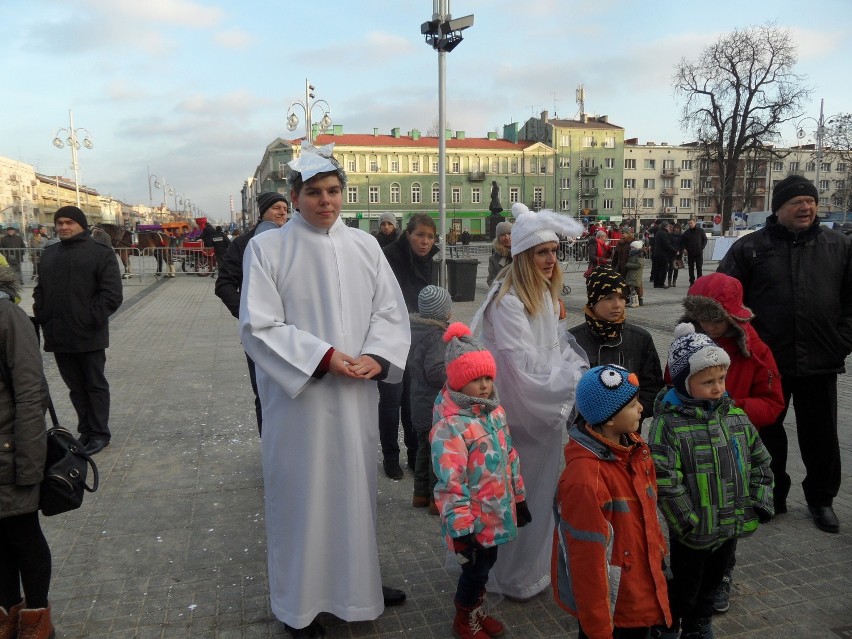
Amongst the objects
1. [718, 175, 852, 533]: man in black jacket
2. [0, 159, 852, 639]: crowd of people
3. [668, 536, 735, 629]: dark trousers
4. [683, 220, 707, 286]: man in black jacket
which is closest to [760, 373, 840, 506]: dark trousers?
[718, 175, 852, 533]: man in black jacket

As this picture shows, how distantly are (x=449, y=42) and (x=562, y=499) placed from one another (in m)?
11.5

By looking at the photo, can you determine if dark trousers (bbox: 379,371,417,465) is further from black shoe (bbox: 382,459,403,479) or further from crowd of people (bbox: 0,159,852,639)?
crowd of people (bbox: 0,159,852,639)

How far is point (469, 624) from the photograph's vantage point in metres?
2.82

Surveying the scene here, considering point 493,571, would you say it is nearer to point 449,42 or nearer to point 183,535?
point 183,535

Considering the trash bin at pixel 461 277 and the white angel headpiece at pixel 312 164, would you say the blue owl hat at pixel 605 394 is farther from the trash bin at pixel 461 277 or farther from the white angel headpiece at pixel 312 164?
the trash bin at pixel 461 277

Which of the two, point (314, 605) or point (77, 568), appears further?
point (77, 568)

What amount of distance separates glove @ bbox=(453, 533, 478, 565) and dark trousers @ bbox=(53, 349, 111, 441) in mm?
4007

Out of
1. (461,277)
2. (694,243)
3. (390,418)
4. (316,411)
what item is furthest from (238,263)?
(694,243)

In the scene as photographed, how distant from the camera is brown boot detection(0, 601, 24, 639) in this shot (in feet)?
9.36

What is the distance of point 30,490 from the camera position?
8.96 ft

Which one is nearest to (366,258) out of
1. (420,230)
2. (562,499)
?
(562,499)

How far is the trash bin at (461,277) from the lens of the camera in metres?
14.9

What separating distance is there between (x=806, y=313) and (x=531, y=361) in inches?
77.9

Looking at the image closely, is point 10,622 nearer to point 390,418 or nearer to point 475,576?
point 475,576
